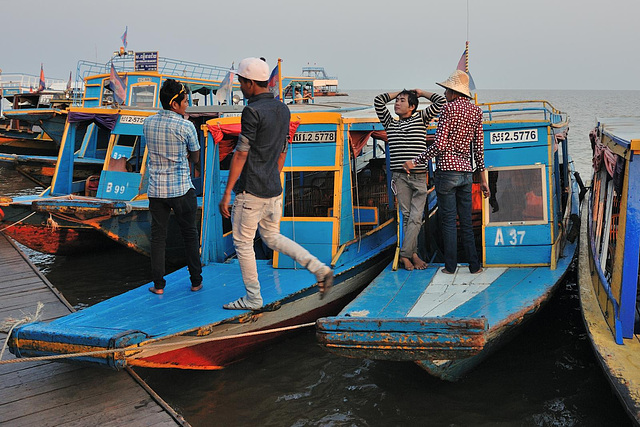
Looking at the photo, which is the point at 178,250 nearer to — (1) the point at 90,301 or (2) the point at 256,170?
(1) the point at 90,301

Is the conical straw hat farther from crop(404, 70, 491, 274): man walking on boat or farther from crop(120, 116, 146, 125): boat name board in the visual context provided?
crop(120, 116, 146, 125): boat name board

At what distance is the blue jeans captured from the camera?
599cm

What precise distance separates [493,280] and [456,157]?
4.23 ft

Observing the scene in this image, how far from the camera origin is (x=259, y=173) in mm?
4922

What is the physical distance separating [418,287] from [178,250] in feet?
15.7

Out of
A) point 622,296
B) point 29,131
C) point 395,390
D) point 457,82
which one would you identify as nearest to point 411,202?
point 457,82

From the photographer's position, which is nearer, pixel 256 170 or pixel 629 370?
pixel 629 370

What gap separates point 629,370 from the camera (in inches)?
163

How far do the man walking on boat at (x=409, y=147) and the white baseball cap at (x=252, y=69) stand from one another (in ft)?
5.91

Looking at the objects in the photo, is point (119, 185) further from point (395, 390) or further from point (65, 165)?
point (395, 390)

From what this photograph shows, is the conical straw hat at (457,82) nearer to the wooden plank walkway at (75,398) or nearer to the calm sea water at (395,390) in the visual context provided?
the calm sea water at (395,390)

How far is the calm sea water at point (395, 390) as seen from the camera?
5.17 meters

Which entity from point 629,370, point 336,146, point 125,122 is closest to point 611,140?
point 629,370

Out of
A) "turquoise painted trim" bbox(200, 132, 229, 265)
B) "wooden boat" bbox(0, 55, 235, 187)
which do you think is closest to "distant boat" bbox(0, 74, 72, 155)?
"wooden boat" bbox(0, 55, 235, 187)
